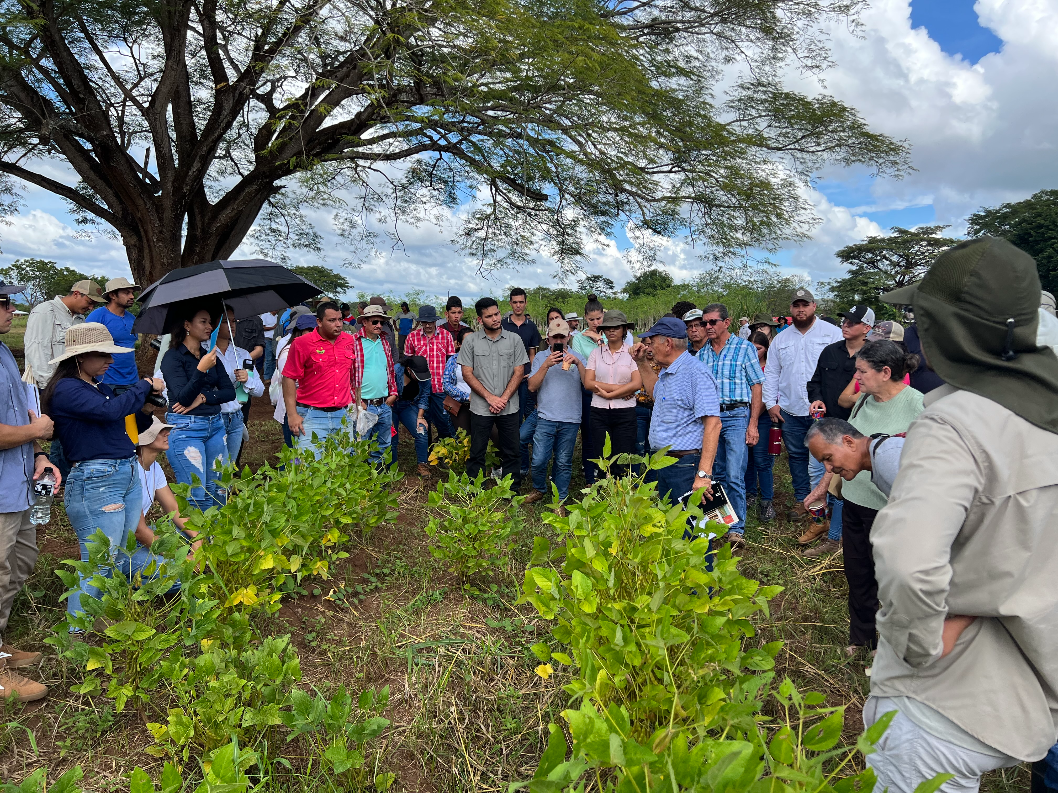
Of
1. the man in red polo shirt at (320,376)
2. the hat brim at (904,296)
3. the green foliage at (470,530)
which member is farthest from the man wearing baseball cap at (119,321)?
the hat brim at (904,296)

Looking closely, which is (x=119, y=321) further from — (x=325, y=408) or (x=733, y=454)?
(x=733, y=454)

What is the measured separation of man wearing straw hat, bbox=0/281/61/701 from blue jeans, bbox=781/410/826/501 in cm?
518

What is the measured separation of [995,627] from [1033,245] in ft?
149

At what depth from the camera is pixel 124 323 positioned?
6.04 meters

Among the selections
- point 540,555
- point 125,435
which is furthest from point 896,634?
point 125,435

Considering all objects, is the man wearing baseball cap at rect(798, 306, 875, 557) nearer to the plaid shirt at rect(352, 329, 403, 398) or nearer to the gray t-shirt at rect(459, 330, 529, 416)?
the gray t-shirt at rect(459, 330, 529, 416)

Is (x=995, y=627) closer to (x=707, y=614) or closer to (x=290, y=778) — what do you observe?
(x=707, y=614)

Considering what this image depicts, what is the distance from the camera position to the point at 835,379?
4.79 meters

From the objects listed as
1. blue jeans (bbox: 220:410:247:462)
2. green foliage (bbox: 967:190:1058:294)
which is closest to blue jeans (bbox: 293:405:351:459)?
blue jeans (bbox: 220:410:247:462)

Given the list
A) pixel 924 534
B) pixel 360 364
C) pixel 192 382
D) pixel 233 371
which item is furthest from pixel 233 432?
pixel 924 534

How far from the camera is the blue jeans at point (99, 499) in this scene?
317 centimetres

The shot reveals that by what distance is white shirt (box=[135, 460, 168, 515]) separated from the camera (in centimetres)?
371

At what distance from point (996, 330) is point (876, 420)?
7.83 ft

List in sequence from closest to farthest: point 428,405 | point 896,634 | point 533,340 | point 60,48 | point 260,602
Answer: point 896,634, point 260,602, point 428,405, point 533,340, point 60,48
